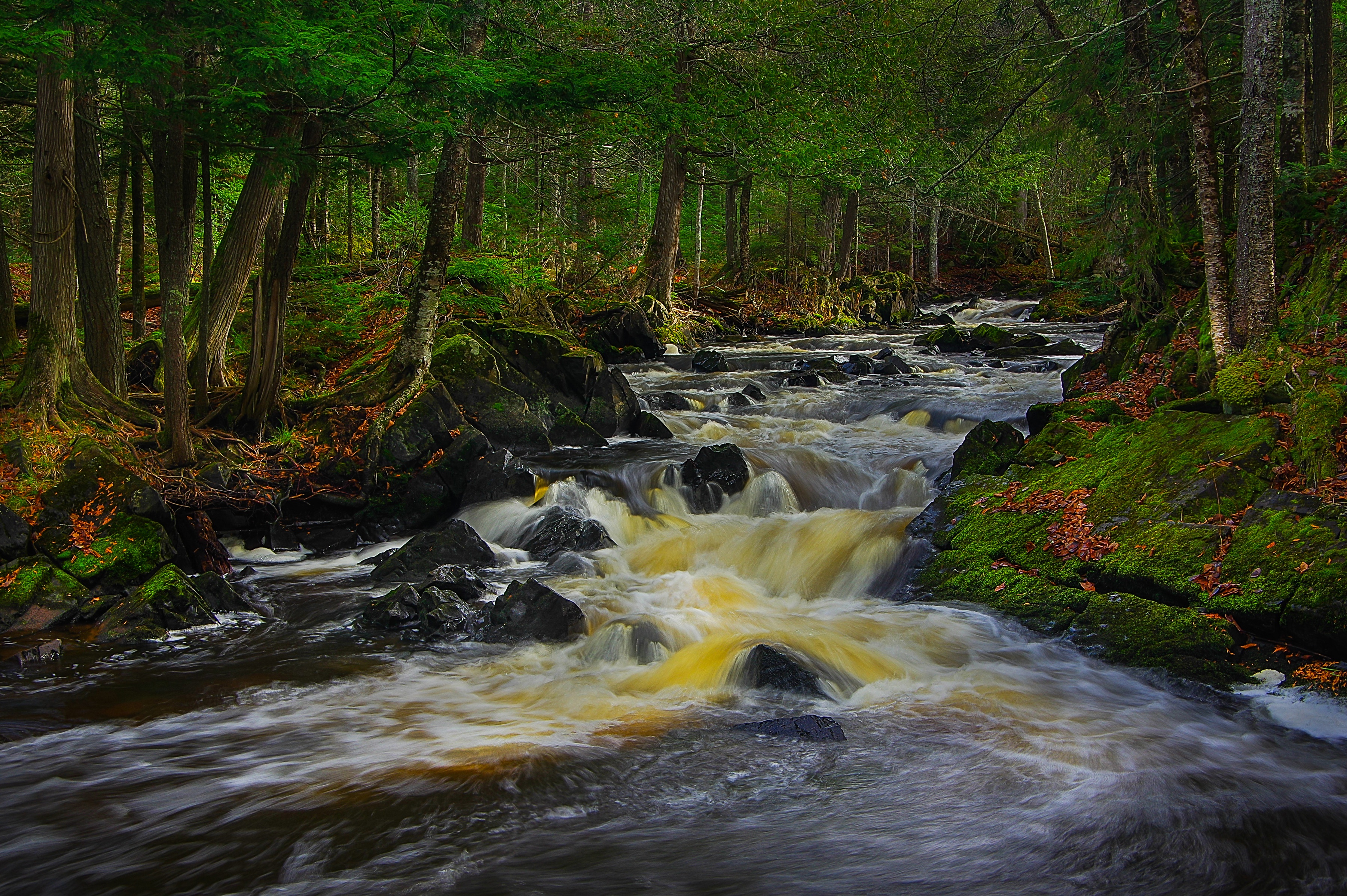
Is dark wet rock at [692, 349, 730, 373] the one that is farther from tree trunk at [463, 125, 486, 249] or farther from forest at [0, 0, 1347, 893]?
tree trunk at [463, 125, 486, 249]

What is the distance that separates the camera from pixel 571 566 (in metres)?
8.89

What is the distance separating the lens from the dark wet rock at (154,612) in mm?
6711

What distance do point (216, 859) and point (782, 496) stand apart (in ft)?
25.7

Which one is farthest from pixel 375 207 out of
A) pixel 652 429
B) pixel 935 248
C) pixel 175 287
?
pixel 935 248

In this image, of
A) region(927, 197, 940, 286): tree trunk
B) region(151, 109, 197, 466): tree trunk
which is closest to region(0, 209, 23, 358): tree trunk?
region(151, 109, 197, 466): tree trunk

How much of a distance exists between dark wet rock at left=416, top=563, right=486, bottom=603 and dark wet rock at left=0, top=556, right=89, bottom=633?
2.75m

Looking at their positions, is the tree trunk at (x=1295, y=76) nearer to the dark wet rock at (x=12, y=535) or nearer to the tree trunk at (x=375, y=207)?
the dark wet rock at (x=12, y=535)

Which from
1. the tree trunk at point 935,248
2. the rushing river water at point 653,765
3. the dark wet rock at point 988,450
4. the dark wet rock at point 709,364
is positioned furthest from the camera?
the tree trunk at point 935,248

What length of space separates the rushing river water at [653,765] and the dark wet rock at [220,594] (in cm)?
30

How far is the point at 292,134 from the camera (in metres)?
9.02

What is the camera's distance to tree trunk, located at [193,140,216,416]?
952cm

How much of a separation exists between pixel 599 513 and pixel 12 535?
572cm

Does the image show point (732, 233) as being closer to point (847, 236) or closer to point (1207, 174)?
point (847, 236)

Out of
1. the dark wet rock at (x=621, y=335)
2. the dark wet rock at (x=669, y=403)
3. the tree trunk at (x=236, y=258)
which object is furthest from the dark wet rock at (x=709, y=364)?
the tree trunk at (x=236, y=258)
